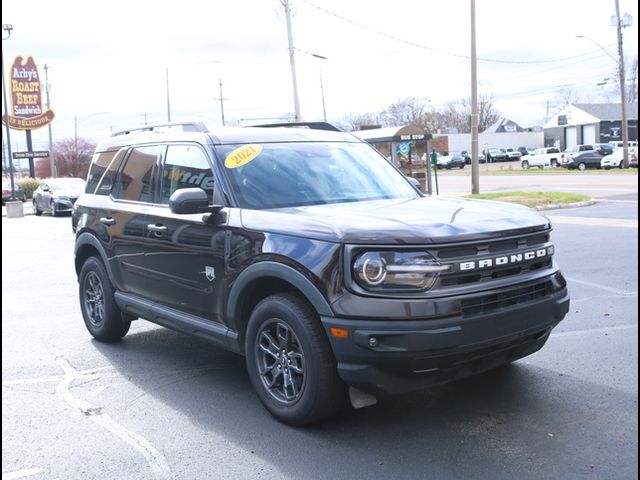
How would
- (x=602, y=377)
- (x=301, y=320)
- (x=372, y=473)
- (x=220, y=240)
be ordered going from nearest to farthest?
(x=372, y=473), (x=301, y=320), (x=220, y=240), (x=602, y=377)

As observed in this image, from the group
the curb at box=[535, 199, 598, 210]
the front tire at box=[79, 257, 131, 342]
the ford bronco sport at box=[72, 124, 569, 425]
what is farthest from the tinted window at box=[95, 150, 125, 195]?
the curb at box=[535, 199, 598, 210]

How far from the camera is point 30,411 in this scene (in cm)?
475

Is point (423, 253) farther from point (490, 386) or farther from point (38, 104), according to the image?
point (38, 104)

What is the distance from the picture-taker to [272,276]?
13.8ft

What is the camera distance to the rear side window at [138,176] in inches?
225

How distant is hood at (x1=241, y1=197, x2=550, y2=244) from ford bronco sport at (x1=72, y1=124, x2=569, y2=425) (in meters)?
0.01

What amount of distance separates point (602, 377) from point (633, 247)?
6918 millimetres

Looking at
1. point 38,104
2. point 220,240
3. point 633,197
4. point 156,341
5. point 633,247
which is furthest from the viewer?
point 38,104

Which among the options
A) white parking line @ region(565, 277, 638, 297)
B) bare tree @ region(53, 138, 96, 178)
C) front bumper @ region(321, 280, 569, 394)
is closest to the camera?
front bumper @ region(321, 280, 569, 394)

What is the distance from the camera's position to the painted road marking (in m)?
14.8

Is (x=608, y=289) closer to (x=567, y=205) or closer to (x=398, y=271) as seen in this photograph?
(x=398, y=271)

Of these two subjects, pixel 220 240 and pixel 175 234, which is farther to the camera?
pixel 175 234

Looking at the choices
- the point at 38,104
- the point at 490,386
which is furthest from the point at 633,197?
the point at 38,104

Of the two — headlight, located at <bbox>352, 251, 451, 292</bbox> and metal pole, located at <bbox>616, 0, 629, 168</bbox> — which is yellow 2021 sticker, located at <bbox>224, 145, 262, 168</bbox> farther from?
metal pole, located at <bbox>616, 0, 629, 168</bbox>
